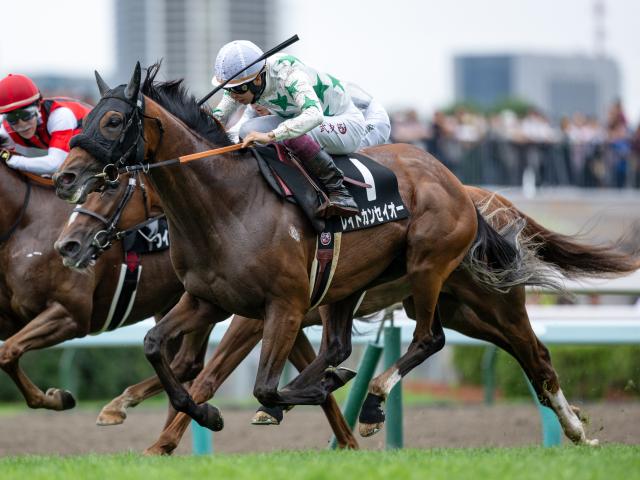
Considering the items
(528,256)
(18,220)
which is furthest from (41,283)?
(528,256)

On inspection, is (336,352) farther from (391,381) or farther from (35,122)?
(35,122)

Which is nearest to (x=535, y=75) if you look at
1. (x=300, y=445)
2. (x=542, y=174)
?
(x=542, y=174)

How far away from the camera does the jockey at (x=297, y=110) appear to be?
5.74 meters

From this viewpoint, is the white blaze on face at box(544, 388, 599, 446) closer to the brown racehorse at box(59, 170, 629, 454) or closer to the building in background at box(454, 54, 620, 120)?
the brown racehorse at box(59, 170, 629, 454)

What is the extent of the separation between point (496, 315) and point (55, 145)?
265 cm

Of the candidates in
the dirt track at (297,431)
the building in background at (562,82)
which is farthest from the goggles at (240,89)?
the building in background at (562,82)

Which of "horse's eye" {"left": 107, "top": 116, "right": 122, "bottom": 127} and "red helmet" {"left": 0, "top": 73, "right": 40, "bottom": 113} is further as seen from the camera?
"red helmet" {"left": 0, "top": 73, "right": 40, "bottom": 113}

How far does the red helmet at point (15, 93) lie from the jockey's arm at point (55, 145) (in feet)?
0.71

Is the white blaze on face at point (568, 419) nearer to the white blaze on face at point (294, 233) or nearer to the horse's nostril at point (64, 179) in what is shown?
the white blaze on face at point (294, 233)

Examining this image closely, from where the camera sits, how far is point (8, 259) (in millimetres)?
6707

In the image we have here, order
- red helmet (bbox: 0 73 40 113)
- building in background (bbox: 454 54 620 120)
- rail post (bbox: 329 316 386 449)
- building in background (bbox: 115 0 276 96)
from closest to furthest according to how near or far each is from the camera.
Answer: red helmet (bbox: 0 73 40 113), rail post (bbox: 329 316 386 449), building in background (bbox: 115 0 276 96), building in background (bbox: 454 54 620 120)

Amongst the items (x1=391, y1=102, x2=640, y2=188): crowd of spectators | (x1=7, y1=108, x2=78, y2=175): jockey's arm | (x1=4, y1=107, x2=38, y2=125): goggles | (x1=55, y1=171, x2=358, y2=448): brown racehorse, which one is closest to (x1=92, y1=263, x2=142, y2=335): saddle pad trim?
(x1=55, y1=171, x2=358, y2=448): brown racehorse

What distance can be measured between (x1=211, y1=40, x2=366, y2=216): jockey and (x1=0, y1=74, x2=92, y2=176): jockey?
104 centimetres

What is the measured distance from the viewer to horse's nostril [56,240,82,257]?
5.73 m
